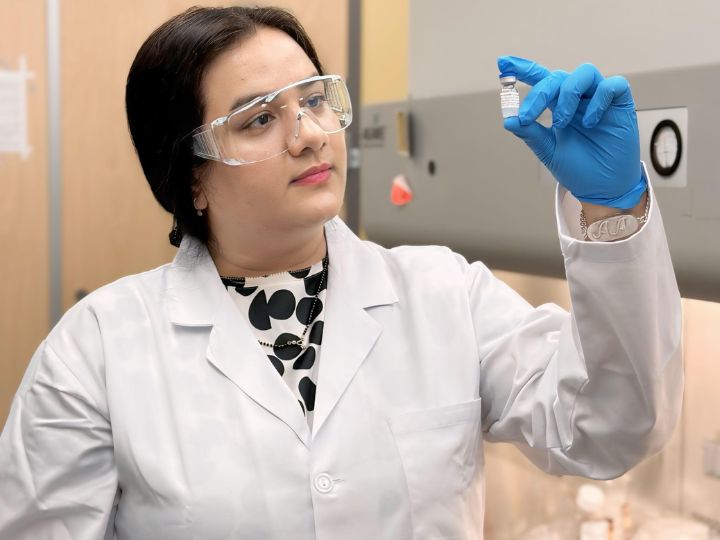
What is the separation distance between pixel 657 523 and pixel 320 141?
1.05m

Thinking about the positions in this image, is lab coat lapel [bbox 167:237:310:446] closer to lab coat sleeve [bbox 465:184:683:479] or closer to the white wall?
lab coat sleeve [bbox 465:184:683:479]

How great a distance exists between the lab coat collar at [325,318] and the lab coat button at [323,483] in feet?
0.19

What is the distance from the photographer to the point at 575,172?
100 cm

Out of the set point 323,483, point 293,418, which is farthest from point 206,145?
point 323,483

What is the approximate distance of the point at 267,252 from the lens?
1339 millimetres

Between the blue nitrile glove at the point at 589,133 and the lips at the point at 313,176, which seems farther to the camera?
the lips at the point at 313,176

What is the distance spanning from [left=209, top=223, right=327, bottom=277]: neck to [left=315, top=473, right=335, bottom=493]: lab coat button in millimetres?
354

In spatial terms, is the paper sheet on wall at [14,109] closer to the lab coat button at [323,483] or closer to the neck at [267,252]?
the neck at [267,252]

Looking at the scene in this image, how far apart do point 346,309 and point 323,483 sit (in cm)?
28

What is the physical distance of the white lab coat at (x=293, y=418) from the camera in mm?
1177

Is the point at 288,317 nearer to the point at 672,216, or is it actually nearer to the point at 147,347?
the point at 147,347

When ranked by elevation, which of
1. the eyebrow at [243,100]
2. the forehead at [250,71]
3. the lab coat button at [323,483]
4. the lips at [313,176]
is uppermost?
the forehead at [250,71]

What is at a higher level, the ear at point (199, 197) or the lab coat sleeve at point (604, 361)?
the ear at point (199, 197)

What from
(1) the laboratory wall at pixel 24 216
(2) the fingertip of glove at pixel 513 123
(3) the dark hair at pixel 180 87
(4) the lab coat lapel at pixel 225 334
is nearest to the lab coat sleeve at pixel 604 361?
(2) the fingertip of glove at pixel 513 123
